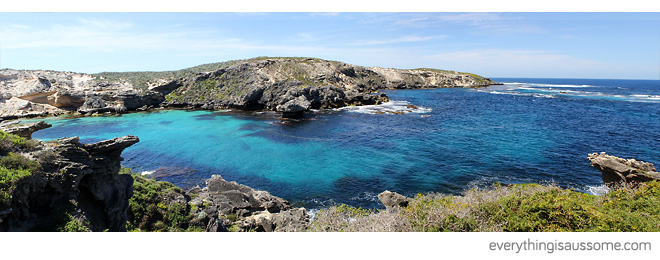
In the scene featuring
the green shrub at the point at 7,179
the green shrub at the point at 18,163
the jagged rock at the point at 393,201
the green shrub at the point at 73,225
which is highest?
the green shrub at the point at 18,163

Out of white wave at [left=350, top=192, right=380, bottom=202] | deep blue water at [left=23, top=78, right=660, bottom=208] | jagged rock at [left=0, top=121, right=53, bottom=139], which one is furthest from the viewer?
deep blue water at [left=23, top=78, right=660, bottom=208]

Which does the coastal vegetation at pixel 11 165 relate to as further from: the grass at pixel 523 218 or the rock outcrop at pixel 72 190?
the grass at pixel 523 218

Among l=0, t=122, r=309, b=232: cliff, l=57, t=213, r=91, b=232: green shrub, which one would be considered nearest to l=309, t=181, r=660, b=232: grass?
l=0, t=122, r=309, b=232: cliff

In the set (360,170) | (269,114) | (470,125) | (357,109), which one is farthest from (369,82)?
(360,170)

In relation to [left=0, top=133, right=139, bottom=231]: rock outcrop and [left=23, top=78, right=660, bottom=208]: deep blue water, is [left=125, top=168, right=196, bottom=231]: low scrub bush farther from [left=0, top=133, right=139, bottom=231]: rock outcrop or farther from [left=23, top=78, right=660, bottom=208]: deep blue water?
[left=23, top=78, right=660, bottom=208]: deep blue water

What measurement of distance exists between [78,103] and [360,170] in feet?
232

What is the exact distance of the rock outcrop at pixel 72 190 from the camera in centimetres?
945

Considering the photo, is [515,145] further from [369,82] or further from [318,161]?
[369,82]

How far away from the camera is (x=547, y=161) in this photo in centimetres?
2917

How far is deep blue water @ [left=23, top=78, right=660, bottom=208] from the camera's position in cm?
2508

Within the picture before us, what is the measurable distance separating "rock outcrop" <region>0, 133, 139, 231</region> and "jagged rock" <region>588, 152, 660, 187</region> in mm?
28216

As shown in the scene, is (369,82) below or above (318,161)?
above

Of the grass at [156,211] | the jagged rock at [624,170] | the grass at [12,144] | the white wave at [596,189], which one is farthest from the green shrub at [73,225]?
the white wave at [596,189]

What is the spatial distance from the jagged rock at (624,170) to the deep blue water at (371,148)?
321cm
